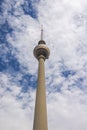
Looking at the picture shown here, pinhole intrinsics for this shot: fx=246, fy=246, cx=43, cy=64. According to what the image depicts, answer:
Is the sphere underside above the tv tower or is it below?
above

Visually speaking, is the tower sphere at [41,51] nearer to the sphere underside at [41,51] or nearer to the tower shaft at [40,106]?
the sphere underside at [41,51]

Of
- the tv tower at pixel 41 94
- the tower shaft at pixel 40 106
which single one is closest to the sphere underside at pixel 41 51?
the tv tower at pixel 41 94

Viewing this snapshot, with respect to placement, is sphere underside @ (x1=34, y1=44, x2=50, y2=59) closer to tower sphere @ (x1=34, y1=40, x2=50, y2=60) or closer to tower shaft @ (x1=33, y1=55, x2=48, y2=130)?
tower sphere @ (x1=34, y1=40, x2=50, y2=60)

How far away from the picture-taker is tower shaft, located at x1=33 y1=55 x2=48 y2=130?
66312 mm

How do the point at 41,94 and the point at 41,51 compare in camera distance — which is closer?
the point at 41,94

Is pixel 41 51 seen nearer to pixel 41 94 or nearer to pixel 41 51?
pixel 41 51

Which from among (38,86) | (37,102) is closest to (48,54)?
(38,86)

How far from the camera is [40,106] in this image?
70.4m

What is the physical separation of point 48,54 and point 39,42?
6.70 metres

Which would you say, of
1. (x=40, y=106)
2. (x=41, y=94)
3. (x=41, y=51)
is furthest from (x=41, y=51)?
(x=40, y=106)

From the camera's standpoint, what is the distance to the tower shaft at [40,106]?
218 feet

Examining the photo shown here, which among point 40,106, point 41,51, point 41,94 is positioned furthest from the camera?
→ point 41,51

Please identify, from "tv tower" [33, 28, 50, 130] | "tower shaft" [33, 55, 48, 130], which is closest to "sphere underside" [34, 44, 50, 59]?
"tv tower" [33, 28, 50, 130]

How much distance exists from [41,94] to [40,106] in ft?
14.0
